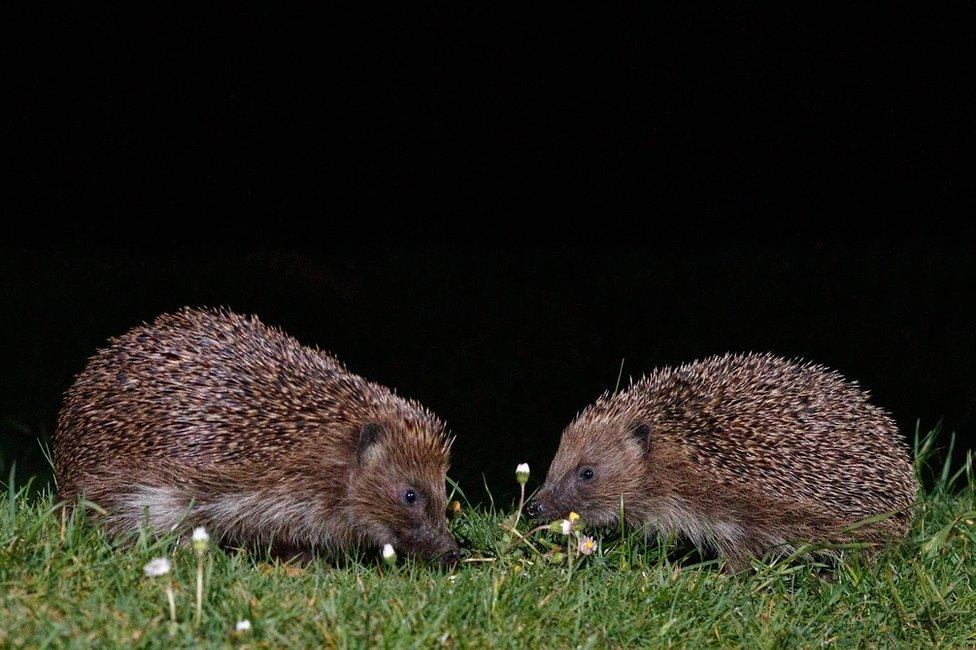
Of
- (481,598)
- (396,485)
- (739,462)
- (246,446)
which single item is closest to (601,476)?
(739,462)

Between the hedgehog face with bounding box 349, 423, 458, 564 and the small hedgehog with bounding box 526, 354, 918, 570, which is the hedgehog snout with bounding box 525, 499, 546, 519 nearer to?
the small hedgehog with bounding box 526, 354, 918, 570

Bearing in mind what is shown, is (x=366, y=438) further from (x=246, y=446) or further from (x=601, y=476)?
(x=601, y=476)

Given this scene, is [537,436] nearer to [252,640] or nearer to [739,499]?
[739,499]

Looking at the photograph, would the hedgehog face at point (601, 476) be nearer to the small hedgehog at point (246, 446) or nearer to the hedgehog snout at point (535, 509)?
the hedgehog snout at point (535, 509)

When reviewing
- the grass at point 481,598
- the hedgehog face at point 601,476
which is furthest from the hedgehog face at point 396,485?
the hedgehog face at point 601,476

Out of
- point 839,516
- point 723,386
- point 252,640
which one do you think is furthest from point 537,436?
point 252,640

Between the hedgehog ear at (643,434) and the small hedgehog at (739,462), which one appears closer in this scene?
the small hedgehog at (739,462)
